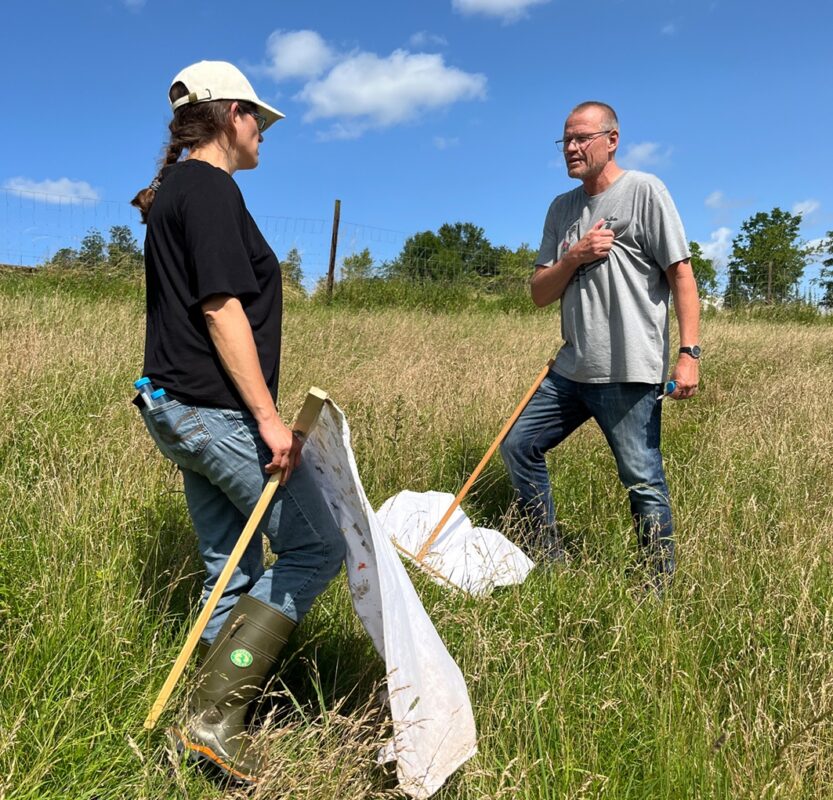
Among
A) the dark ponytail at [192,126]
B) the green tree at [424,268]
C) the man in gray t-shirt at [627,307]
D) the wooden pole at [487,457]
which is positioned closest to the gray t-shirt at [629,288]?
the man in gray t-shirt at [627,307]

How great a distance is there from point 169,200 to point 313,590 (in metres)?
1.14

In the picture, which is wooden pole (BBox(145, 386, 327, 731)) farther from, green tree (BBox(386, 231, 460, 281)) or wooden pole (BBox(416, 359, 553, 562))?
green tree (BBox(386, 231, 460, 281))

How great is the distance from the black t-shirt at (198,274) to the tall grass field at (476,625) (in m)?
0.73

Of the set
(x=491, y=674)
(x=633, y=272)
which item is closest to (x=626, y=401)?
(x=633, y=272)

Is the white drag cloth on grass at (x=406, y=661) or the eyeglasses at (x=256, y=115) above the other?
the eyeglasses at (x=256, y=115)

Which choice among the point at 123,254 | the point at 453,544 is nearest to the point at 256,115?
the point at 453,544

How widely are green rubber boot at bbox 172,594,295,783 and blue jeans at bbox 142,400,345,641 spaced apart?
0.20 ft

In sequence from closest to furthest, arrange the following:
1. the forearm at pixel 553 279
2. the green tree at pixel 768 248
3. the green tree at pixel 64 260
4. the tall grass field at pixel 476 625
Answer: the tall grass field at pixel 476 625
the forearm at pixel 553 279
the green tree at pixel 64 260
the green tree at pixel 768 248

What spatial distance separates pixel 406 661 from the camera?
6.15 ft

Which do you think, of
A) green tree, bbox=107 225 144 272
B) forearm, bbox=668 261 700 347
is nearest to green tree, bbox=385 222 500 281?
green tree, bbox=107 225 144 272

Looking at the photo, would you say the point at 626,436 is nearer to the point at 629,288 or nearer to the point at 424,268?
the point at 629,288

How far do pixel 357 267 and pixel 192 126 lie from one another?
10.4m

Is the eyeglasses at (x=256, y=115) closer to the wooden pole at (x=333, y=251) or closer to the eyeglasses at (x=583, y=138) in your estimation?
the eyeglasses at (x=583, y=138)

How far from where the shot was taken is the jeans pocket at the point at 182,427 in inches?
75.4
